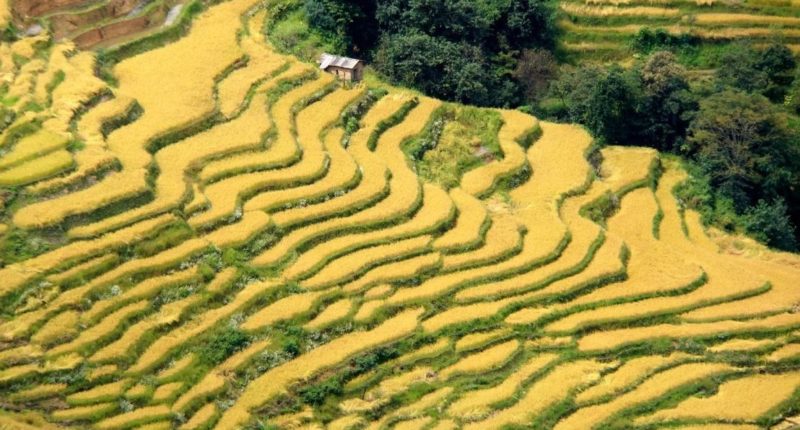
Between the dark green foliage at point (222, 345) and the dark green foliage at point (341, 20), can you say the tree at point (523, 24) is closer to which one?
the dark green foliage at point (341, 20)

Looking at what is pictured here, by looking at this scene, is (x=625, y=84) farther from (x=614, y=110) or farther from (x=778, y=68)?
(x=778, y=68)

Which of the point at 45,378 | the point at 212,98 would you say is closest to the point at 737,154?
the point at 212,98

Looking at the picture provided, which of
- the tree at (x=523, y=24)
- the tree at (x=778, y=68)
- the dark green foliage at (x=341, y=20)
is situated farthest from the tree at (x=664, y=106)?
the dark green foliage at (x=341, y=20)

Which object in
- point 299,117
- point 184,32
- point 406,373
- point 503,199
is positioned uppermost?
point 184,32

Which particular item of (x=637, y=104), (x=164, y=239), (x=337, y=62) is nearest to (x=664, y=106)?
(x=637, y=104)

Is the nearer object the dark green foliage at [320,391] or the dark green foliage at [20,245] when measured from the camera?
the dark green foliage at [320,391]

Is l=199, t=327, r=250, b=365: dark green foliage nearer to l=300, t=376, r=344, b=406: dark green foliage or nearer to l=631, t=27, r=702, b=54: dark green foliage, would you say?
l=300, t=376, r=344, b=406: dark green foliage

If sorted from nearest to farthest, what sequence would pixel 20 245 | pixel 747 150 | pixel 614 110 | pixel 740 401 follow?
1. pixel 740 401
2. pixel 20 245
3. pixel 747 150
4. pixel 614 110

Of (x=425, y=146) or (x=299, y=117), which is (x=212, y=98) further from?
(x=425, y=146)
